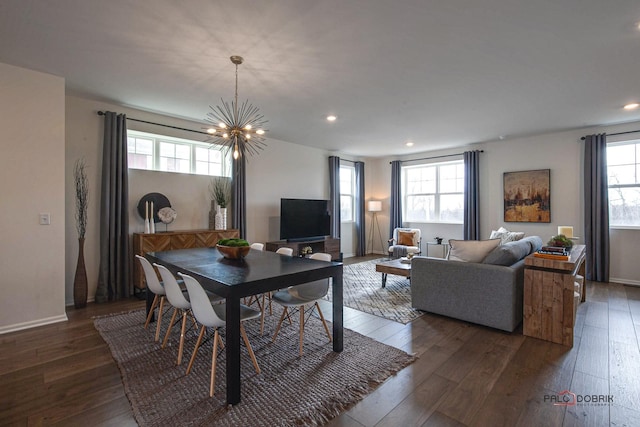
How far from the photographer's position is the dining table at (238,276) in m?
1.91

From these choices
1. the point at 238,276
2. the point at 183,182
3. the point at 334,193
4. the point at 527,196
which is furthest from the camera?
the point at 334,193

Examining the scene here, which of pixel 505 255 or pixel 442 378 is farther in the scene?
pixel 505 255

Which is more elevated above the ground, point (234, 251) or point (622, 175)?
point (622, 175)

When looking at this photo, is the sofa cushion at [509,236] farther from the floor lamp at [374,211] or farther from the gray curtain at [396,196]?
the floor lamp at [374,211]

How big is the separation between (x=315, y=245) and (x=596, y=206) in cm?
492

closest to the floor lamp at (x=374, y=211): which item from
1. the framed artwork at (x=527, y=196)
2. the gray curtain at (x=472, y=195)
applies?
the gray curtain at (x=472, y=195)

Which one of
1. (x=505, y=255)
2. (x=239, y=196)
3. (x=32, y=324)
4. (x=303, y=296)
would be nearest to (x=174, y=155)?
(x=239, y=196)

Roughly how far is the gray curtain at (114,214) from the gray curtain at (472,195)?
6.20 m

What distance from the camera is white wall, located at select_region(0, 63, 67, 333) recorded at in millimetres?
2986

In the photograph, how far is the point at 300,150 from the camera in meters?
6.61

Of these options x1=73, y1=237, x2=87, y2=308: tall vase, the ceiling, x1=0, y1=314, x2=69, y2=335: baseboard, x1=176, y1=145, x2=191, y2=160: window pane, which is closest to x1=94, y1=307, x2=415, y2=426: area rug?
x1=0, y1=314, x2=69, y2=335: baseboard

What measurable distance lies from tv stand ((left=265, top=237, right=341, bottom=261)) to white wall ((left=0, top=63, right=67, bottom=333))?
3.14 meters

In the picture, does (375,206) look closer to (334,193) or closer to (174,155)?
(334,193)

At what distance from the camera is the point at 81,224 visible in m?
3.77
